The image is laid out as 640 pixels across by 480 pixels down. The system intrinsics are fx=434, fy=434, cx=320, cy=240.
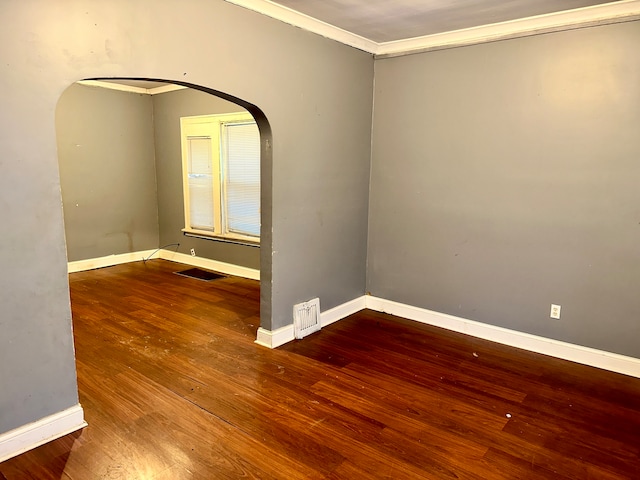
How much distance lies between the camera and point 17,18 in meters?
1.92

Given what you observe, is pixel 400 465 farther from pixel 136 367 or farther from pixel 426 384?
pixel 136 367

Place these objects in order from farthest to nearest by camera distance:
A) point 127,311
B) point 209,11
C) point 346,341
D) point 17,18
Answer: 1. point 127,311
2. point 346,341
3. point 209,11
4. point 17,18

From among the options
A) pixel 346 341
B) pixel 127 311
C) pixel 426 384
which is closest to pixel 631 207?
pixel 426 384

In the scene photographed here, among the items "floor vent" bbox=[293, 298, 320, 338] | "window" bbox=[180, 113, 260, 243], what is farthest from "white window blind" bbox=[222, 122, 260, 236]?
"floor vent" bbox=[293, 298, 320, 338]

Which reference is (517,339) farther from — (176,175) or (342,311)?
(176,175)

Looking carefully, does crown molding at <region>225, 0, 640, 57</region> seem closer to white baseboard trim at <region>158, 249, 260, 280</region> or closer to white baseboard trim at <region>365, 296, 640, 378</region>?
white baseboard trim at <region>365, 296, 640, 378</region>

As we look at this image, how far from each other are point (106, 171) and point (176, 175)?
2.95ft

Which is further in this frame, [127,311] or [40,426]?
A: [127,311]

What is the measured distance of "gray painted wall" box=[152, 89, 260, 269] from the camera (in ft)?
18.2

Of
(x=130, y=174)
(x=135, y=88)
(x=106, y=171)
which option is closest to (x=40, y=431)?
(x=106, y=171)

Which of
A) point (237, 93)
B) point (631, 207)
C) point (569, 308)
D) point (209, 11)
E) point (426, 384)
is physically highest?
point (209, 11)

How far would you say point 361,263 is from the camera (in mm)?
4285

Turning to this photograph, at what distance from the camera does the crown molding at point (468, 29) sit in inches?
113

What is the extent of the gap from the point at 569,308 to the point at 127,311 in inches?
152
